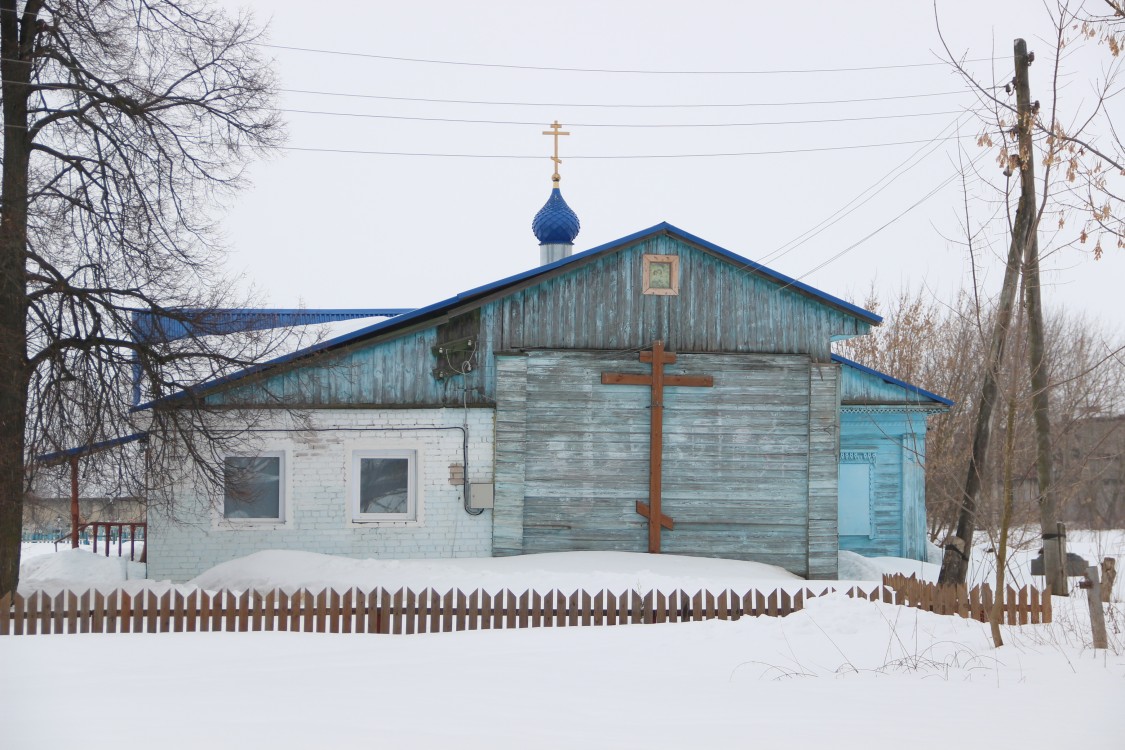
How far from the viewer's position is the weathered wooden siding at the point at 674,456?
17547 mm

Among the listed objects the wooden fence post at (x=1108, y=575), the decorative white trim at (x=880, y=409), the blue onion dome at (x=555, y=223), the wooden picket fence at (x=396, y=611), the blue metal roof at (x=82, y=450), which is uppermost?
the blue onion dome at (x=555, y=223)

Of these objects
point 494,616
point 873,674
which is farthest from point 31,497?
point 873,674

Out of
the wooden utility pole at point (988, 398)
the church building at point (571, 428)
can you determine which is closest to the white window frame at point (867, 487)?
the church building at point (571, 428)

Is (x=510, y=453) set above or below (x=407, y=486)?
above

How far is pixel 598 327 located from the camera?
58.6 feet

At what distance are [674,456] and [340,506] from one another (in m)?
5.38

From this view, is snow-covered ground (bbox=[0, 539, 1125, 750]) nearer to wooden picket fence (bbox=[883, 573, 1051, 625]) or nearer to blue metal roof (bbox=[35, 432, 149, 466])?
wooden picket fence (bbox=[883, 573, 1051, 625])

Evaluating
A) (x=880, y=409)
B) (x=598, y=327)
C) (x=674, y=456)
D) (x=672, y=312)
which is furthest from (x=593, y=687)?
(x=880, y=409)

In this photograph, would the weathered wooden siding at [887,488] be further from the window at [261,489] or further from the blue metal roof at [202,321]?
the blue metal roof at [202,321]

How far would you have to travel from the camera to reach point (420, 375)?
695 inches

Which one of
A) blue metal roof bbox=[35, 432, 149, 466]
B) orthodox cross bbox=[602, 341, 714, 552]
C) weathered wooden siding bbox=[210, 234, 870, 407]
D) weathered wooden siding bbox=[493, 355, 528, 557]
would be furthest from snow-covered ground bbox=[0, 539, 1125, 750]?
weathered wooden siding bbox=[210, 234, 870, 407]

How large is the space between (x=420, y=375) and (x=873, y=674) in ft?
33.1

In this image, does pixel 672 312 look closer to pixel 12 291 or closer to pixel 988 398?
pixel 988 398

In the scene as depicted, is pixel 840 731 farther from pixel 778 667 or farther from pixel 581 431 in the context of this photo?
pixel 581 431
